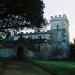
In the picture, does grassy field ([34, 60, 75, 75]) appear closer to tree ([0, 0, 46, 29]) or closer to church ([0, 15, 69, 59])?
tree ([0, 0, 46, 29])

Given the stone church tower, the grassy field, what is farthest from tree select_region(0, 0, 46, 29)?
the stone church tower

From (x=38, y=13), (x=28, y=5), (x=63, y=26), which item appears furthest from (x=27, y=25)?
(x=63, y=26)

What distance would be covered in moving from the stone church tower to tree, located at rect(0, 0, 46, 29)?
4080cm

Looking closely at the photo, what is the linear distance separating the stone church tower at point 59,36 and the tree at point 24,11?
40.8m

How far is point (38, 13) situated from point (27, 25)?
3.06m

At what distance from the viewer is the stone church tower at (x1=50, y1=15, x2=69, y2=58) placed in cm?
6588

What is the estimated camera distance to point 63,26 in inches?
2731

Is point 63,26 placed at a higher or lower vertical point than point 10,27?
higher

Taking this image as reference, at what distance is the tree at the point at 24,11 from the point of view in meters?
20.1

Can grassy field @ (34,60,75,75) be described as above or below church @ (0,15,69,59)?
Result: below

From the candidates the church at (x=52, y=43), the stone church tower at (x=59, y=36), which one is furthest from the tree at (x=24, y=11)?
the stone church tower at (x=59, y=36)

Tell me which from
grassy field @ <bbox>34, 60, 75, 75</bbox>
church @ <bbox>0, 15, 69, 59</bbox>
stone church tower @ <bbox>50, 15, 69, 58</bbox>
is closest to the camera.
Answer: grassy field @ <bbox>34, 60, 75, 75</bbox>

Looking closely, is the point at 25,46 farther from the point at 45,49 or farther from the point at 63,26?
the point at 63,26

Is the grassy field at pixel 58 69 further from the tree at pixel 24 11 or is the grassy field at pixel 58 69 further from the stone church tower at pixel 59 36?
the stone church tower at pixel 59 36
